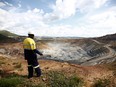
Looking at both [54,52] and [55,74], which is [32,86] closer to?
[55,74]

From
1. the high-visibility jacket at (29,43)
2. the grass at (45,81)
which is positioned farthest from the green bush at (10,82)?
the high-visibility jacket at (29,43)

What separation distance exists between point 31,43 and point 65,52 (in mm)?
41385

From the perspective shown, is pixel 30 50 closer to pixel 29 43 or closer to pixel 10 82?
pixel 29 43

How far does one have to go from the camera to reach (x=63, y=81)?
32.2ft

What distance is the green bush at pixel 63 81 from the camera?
31.6 ft

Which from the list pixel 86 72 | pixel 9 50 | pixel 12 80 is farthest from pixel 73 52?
pixel 12 80

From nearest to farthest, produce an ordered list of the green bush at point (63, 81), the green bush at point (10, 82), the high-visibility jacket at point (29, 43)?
1. the green bush at point (10, 82)
2. the green bush at point (63, 81)
3. the high-visibility jacket at point (29, 43)

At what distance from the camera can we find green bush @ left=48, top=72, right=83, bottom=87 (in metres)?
9.63

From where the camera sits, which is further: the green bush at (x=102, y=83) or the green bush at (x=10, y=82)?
the green bush at (x=102, y=83)

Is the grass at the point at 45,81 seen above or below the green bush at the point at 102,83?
above

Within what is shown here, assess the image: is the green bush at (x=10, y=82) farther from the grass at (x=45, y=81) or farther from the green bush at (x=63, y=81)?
the green bush at (x=63, y=81)

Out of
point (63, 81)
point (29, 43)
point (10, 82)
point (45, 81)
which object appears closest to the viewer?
point (10, 82)

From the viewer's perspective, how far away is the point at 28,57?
33.3ft

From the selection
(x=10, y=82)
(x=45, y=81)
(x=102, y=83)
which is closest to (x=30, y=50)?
(x=45, y=81)
